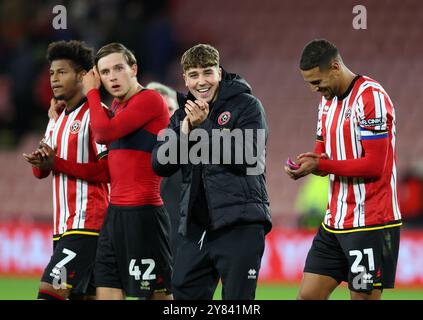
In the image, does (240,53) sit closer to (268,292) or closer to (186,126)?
(268,292)

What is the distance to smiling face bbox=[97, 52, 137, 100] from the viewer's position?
5824mm

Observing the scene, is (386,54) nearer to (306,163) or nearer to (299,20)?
(299,20)

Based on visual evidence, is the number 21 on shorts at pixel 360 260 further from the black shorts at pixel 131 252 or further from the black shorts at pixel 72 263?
the black shorts at pixel 72 263

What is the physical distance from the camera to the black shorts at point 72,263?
5.96 metres

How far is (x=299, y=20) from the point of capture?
16.1 metres

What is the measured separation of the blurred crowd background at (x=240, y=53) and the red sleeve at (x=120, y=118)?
7.14m

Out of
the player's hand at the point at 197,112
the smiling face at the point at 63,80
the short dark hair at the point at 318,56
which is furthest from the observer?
the smiling face at the point at 63,80

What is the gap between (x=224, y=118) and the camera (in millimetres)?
5324

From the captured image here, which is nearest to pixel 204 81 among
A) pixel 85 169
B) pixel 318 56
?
pixel 318 56

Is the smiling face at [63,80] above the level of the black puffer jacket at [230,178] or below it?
above

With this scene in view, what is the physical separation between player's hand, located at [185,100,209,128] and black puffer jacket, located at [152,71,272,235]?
33mm

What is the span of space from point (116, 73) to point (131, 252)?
1124 millimetres

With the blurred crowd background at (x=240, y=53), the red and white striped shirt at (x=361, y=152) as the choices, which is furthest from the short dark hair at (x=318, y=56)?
the blurred crowd background at (x=240, y=53)
